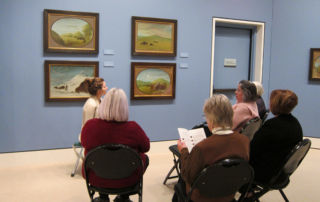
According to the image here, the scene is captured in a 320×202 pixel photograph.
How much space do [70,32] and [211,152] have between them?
3.16m

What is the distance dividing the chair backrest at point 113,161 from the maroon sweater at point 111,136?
0.23 feet

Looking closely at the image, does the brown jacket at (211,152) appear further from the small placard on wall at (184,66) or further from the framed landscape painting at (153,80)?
the small placard on wall at (184,66)

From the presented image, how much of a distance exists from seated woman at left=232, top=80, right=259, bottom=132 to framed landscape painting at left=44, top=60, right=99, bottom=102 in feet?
7.17

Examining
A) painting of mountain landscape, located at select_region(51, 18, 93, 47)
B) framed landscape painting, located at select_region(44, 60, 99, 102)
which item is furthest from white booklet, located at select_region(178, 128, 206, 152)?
painting of mountain landscape, located at select_region(51, 18, 93, 47)

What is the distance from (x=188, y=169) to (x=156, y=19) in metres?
3.31

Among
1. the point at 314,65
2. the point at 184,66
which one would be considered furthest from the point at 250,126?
the point at 314,65

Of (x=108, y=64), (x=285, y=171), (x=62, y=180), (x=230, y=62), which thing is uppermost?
(x=230, y=62)

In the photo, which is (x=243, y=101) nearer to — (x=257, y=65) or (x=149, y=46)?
(x=149, y=46)

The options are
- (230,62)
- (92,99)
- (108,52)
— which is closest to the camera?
(92,99)

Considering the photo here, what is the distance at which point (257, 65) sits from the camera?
564 cm

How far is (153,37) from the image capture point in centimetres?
466

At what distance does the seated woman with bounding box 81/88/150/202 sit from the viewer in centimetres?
202

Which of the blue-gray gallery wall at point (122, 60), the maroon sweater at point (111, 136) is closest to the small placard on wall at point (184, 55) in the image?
the blue-gray gallery wall at point (122, 60)

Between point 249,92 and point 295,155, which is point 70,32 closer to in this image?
point 249,92
